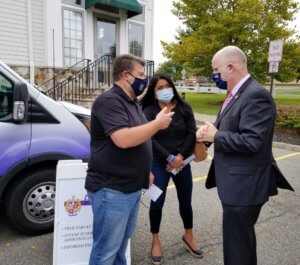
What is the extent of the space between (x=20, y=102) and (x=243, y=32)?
14891 millimetres

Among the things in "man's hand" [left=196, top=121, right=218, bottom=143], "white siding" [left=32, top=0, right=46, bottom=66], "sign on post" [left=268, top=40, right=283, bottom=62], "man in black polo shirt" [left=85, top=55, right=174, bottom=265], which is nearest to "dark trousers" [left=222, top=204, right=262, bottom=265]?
"man's hand" [left=196, top=121, right=218, bottom=143]

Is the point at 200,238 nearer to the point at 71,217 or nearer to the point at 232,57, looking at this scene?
the point at 71,217

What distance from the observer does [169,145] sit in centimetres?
331

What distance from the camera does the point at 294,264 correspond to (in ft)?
10.8

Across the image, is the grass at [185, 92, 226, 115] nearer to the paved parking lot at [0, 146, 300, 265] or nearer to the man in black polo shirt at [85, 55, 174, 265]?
the paved parking lot at [0, 146, 300, 265]

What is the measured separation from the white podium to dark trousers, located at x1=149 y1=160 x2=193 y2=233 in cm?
50

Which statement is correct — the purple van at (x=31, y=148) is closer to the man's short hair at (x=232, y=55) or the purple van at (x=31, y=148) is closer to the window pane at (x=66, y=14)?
the man's short hair at (x=232, y=55)

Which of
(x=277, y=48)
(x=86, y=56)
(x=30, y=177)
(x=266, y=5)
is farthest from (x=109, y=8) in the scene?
(x=30, y=177)

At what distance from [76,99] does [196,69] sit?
354 inches

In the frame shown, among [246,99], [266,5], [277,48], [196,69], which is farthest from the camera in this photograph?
[196,69]

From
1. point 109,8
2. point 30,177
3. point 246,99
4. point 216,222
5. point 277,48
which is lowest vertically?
point 216,222

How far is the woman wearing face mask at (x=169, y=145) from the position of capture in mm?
3215

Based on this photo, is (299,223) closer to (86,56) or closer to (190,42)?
(86,56)

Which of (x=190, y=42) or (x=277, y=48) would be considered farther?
(x=190, y=42)
